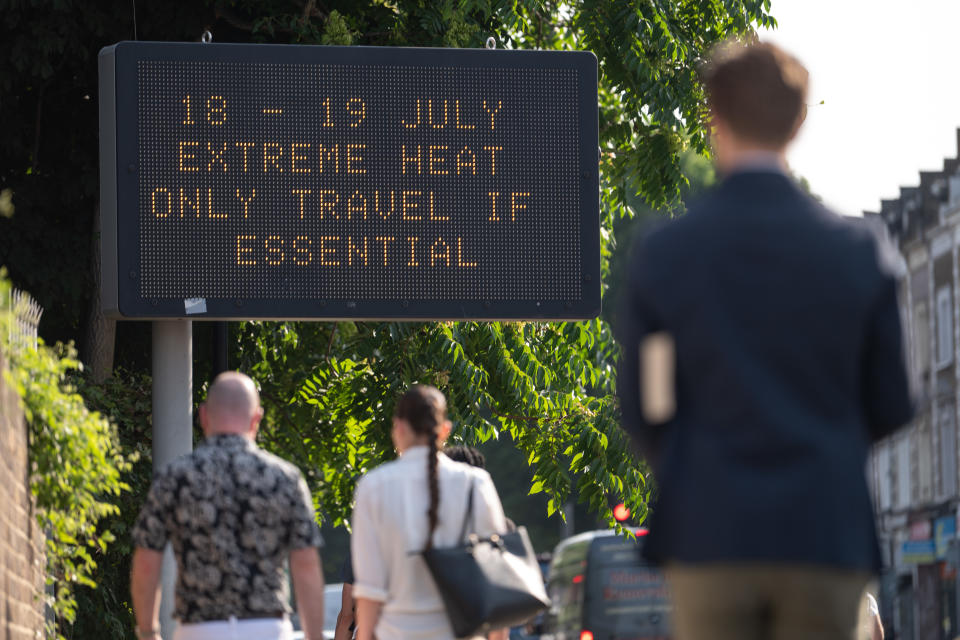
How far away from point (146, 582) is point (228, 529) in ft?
1.24

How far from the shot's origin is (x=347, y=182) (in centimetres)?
993

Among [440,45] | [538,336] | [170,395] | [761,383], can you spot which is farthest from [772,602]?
[538,336]

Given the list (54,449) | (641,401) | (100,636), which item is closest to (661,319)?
(641,401)

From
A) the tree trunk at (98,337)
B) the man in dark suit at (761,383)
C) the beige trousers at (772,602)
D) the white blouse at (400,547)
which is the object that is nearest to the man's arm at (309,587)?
the white blouse at (400,547)

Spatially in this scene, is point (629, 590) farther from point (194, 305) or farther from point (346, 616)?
point (194, 305)

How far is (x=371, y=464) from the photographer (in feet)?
48.9

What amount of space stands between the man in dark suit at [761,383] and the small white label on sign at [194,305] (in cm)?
590

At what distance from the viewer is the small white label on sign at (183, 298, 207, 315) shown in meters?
9.65

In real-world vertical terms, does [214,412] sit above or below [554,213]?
below

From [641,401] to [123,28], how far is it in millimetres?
10280

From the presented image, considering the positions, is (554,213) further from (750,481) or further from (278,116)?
(750,481)

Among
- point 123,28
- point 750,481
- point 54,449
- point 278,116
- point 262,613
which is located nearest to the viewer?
point 750,481

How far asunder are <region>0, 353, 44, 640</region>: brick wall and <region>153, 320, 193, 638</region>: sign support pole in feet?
6.41

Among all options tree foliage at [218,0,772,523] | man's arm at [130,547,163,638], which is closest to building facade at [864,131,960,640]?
tree foliage at [218,0,772,523]
